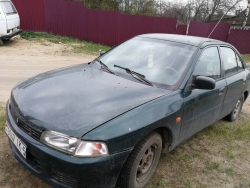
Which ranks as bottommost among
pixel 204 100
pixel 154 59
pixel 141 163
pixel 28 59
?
pixel 28 59

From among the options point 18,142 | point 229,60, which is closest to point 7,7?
point 229,60

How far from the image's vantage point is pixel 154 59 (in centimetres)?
324

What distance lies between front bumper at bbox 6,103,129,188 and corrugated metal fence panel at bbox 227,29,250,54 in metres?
16.9

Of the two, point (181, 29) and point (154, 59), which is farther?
point (181, 29)

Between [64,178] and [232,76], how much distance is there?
10.1 ft

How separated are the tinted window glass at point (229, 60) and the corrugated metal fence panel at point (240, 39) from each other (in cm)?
1397

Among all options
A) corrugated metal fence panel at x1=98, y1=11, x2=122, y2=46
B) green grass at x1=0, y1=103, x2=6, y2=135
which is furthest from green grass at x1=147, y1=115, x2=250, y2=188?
corrugated metal fence panel at x1=98, y1=11, x2=122, y2=46

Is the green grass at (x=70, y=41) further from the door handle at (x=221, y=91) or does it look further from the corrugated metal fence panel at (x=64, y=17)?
the door handle at (x=221, y=91)

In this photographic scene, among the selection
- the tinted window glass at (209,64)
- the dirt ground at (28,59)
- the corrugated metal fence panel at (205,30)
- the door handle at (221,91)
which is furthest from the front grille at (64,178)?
the corrugated metal fence panel at (205,30)

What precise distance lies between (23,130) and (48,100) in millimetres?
360

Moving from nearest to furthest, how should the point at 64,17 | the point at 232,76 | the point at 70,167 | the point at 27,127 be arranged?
1. the point at 70,167
2. the point at 27,127
3. the point at 232,76
4. the point at 64,17

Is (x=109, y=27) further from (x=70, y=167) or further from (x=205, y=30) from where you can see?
(x=70, y=167)

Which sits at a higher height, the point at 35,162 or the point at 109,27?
the point at 109,27

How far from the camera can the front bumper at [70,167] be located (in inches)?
78.7
